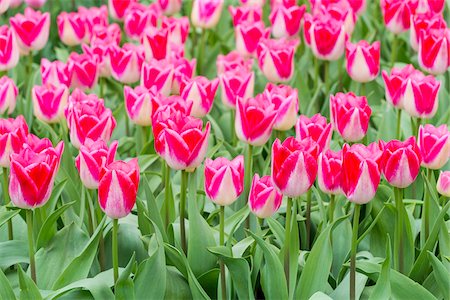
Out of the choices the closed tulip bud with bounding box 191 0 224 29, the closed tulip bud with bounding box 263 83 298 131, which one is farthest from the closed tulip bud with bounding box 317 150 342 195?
the closed tulip bud with bounding box 191 0 224 29

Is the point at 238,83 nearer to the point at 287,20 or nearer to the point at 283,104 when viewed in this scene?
the point at 283,104

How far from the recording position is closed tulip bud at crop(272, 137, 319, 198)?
1.99 metres

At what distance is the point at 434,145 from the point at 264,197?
0.50 m

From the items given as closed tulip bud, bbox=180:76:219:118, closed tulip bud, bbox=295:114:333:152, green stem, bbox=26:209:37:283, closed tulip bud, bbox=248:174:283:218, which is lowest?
green stem, bbox=26:209:37:283

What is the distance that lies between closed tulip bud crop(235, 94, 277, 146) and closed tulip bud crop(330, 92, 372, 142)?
194 mm

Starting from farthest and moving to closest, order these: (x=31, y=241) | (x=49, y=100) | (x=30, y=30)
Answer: (x=30, y=30), (x=49, y=100), (x=31, y=241)

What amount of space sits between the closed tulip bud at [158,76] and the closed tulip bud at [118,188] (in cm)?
79

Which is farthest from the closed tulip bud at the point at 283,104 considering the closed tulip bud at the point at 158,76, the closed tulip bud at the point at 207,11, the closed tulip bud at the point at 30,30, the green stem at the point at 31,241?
the closed tulip bud at the point at 207,11

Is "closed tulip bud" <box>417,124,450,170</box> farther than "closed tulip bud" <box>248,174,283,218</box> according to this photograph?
Yes

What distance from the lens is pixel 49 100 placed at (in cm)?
A: 279

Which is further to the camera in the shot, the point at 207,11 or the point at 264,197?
the point at 207,11

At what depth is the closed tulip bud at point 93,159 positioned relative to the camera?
85.4 inches

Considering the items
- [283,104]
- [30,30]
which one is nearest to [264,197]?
[283,104]

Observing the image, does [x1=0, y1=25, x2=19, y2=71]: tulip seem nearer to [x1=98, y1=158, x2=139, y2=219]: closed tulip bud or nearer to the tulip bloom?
the tulip bloom
